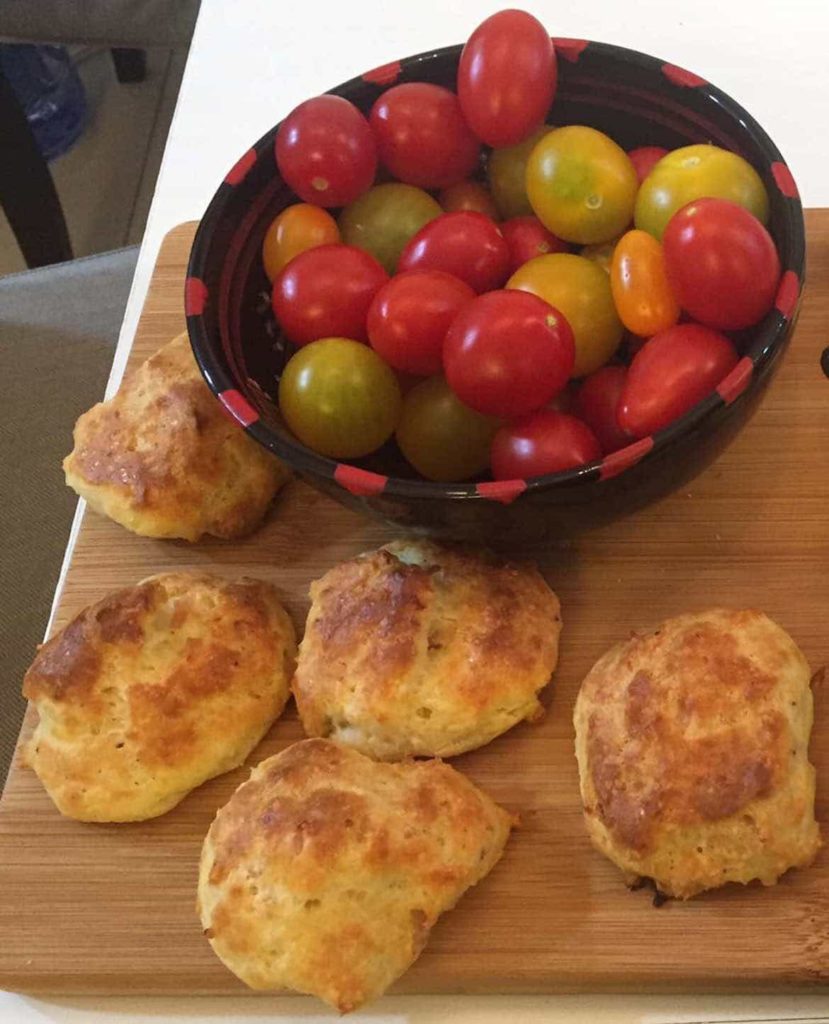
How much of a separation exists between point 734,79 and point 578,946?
1117 mm

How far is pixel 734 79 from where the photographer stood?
1.38m

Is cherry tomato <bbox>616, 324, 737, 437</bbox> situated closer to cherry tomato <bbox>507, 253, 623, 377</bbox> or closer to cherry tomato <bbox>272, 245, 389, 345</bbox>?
cherry tomato <bbox>507, 253, 623, 377</bbox>

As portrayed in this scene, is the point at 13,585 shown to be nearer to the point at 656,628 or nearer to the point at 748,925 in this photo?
the point at 656,628

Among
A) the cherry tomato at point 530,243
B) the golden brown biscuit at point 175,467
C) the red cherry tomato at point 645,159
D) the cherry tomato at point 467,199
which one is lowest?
the golden brown biscuit at point 175,467

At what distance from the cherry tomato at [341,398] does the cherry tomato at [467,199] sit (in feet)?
0.70

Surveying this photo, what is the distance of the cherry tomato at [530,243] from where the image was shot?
978 mm

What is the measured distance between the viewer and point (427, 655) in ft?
2.92

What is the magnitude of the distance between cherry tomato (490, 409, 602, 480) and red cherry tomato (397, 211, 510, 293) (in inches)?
6.4

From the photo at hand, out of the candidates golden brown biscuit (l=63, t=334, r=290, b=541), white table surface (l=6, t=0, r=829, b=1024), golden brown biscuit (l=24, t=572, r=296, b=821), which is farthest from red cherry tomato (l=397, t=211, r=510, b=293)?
white table surface (l=6, t=0, r=829, b=1024)

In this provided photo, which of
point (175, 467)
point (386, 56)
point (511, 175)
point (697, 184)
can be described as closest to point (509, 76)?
point (511, 175)

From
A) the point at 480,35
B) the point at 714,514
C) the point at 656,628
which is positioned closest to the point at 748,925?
the point at 656,628

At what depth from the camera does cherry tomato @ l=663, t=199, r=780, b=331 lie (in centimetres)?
82

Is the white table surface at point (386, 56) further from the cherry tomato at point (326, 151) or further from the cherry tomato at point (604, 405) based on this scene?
the cherry tomato at point (604, 405)

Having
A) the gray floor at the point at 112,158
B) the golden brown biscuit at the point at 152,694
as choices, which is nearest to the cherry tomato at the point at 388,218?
the golden brown biscuit at the point at 152,694
